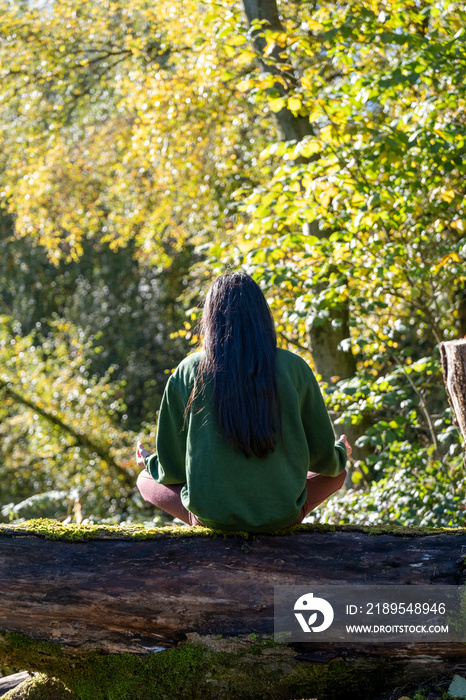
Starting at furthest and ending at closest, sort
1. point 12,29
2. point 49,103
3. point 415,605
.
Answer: point 49,103, point 12,29, point 415,605

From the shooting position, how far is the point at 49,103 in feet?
32.6

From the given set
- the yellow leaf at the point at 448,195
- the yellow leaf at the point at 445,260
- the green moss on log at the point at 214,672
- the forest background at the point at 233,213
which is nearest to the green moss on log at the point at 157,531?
the green moss on log at the point at 214,672

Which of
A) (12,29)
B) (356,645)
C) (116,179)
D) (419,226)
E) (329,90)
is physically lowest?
(356,645)

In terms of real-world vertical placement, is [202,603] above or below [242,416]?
below

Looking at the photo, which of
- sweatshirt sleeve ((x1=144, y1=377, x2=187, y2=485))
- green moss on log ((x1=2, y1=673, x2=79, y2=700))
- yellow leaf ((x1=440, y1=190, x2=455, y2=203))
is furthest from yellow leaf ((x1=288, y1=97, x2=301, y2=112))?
green moss on log ((x1=2, y1=673, x2=79, y2=700))

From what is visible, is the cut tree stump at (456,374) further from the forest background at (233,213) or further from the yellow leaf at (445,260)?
the yellow leaf at (445,260)

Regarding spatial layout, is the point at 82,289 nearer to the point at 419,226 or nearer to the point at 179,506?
the point at 419,226

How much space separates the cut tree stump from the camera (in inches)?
119

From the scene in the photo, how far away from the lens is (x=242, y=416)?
2414 millimetres

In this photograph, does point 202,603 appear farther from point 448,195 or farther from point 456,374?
point 448,195

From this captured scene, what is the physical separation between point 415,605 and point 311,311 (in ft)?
7.75

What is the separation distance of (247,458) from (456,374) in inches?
44.1

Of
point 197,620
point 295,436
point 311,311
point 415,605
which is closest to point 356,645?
point 415,605

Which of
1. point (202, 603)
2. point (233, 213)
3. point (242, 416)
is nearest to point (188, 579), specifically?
point (202, 603)
